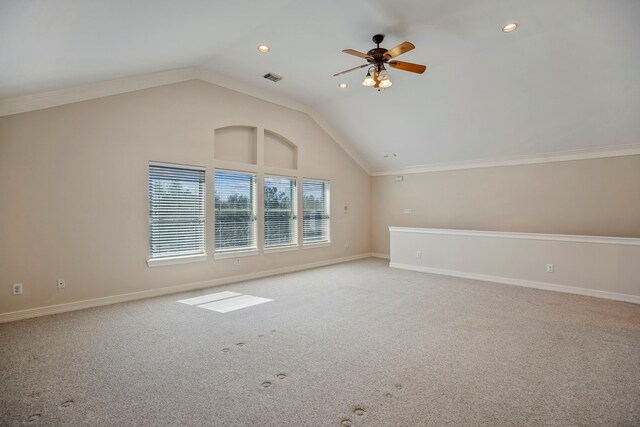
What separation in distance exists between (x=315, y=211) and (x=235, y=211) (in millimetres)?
2090

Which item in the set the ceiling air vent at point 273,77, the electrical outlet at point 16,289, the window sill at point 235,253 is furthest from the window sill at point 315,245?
the electrical outlet at point 16,289

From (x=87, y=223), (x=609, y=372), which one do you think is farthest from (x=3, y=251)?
(x=609, y=372)

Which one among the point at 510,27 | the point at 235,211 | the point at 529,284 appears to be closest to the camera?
the point at 510,27

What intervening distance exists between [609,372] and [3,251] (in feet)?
20.0

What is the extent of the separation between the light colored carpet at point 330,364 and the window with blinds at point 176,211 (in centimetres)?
94

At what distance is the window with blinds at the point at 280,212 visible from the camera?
627cm

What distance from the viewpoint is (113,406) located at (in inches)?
82.0

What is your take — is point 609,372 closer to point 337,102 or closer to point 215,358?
point 215,358

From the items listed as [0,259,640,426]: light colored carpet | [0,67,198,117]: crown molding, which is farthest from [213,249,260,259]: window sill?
[0,67,198,117]: crown molding

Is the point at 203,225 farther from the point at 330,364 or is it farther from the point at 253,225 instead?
the point at 330,364

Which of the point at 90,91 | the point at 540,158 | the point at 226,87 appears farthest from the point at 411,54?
the point at 90,91

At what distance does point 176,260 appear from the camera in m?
4.89

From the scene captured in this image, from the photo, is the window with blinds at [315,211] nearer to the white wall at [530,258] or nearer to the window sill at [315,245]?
the window sill at [315,245]

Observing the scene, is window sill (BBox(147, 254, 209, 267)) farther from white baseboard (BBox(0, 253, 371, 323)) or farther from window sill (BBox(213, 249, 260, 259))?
white baseboard (BBox(0, 253, 371, 323))
